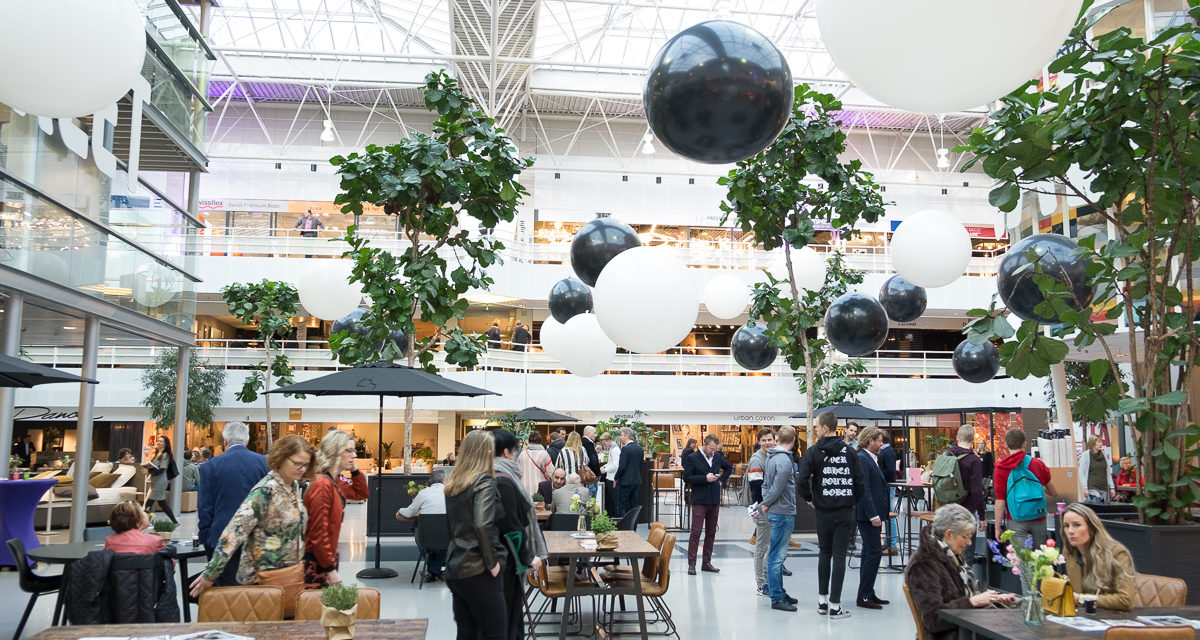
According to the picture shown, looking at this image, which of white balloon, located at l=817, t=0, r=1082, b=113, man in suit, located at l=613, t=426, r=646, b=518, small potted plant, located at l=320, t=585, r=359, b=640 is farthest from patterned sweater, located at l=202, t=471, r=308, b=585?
man in suit, located at l=613, t=426, r=646, b=518

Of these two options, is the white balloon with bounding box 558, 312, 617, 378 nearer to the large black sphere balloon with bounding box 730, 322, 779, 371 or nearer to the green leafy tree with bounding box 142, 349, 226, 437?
the large black sphere balloon with bounding box 730, 322, 779, 371

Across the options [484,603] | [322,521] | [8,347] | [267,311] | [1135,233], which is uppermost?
[267,311]

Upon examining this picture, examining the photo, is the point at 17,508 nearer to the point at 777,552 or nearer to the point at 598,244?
the point at 598,244

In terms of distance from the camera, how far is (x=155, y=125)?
1244 cm

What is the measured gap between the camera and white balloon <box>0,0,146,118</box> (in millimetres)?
3104

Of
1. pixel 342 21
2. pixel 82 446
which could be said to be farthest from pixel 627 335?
pixel 342 21

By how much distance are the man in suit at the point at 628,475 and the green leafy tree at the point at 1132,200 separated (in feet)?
23.2

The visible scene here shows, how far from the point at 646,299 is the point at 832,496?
2.42 metres

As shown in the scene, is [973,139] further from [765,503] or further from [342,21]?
[342,21]

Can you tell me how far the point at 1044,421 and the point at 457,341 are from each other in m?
15.5

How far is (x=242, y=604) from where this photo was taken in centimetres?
368

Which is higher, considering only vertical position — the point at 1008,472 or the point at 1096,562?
the point at 1008,472

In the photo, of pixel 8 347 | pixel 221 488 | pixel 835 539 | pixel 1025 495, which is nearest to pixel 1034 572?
pixel 835 539

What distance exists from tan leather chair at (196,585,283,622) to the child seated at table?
145 cm
